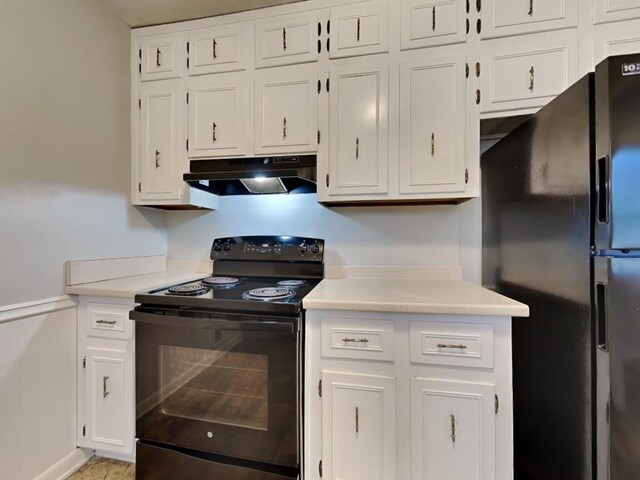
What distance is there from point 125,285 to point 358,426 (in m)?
1.34

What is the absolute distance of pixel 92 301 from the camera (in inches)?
61.6

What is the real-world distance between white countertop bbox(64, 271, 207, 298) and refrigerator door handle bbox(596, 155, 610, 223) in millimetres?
1812

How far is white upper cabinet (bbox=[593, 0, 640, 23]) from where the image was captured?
1326 mm

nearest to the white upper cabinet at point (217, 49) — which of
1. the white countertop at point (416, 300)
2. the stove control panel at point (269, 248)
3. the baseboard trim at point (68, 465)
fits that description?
the stove control panel at point (269, 248)

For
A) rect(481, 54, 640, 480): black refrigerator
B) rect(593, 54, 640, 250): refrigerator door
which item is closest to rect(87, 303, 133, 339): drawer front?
rect(481, 54, 640, 480): black refrigerator

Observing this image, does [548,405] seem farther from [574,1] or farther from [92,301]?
[92,301]

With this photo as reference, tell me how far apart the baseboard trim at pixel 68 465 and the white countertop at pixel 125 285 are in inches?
32.8

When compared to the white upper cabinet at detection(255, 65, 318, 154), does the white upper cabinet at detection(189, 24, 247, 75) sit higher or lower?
higher

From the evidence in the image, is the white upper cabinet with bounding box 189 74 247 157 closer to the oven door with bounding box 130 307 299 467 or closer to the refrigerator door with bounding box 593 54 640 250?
the oven door with bounding box 130 307 299 467

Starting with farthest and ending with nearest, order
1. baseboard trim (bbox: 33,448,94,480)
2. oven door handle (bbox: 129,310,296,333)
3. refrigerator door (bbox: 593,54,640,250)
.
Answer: baseboard trim (bbox: 33,448,94,480)
oven door handle (bbox: 129,310,296,333)
refrigerator door (bbox: 593,54,640,250)

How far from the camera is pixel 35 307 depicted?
1394 millimetres

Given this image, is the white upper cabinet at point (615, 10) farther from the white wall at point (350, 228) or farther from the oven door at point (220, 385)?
the oven door at point (220, 385)

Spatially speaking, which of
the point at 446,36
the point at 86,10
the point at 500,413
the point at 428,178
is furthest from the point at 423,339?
the point at 86,10

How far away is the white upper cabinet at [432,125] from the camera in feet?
4.94
